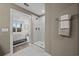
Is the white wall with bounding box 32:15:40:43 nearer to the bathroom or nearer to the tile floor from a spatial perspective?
the bathroom

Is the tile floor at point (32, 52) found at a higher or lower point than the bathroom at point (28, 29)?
lower

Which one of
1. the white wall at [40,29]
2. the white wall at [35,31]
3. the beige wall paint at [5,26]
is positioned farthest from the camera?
the white wall at [40,29]

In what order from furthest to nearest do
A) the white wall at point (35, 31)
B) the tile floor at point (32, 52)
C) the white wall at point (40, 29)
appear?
the white wall at point (40, 29)
the white wall at point (35, 31)
the tile floor at point (32, 52)

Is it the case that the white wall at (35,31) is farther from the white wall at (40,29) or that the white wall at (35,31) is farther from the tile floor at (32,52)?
A: the tile floor at (32,52)

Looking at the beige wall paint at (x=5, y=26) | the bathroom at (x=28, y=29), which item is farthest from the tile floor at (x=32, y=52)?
the bathroom at (x=28, y=29)

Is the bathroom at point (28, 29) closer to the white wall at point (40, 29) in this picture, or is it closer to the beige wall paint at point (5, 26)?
the white wall at point (40, 29)

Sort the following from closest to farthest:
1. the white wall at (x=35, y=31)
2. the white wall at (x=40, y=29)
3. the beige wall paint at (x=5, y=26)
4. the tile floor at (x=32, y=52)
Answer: the tile floor at (x=32, y=52) < the beige wall paint at (x=5, y=26) < the white wall at (x=35, y=31) < the white wall at (x=40, y=29)

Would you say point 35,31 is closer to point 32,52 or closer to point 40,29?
point 40,29

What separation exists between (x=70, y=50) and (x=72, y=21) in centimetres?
56

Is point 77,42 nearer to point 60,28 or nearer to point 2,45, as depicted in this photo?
point 60,28

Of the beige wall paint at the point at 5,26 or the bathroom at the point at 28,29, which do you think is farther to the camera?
the bathroom at the point at 28,29

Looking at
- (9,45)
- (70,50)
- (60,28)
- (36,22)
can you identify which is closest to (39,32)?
(36,22)

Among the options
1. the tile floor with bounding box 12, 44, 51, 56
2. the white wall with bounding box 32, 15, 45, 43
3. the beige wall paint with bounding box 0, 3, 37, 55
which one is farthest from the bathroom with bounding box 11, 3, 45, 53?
the beige wall paint with bounding box 0, 3, 37, 55

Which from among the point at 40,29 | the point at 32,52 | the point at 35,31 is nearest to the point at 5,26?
the point at 32,52
